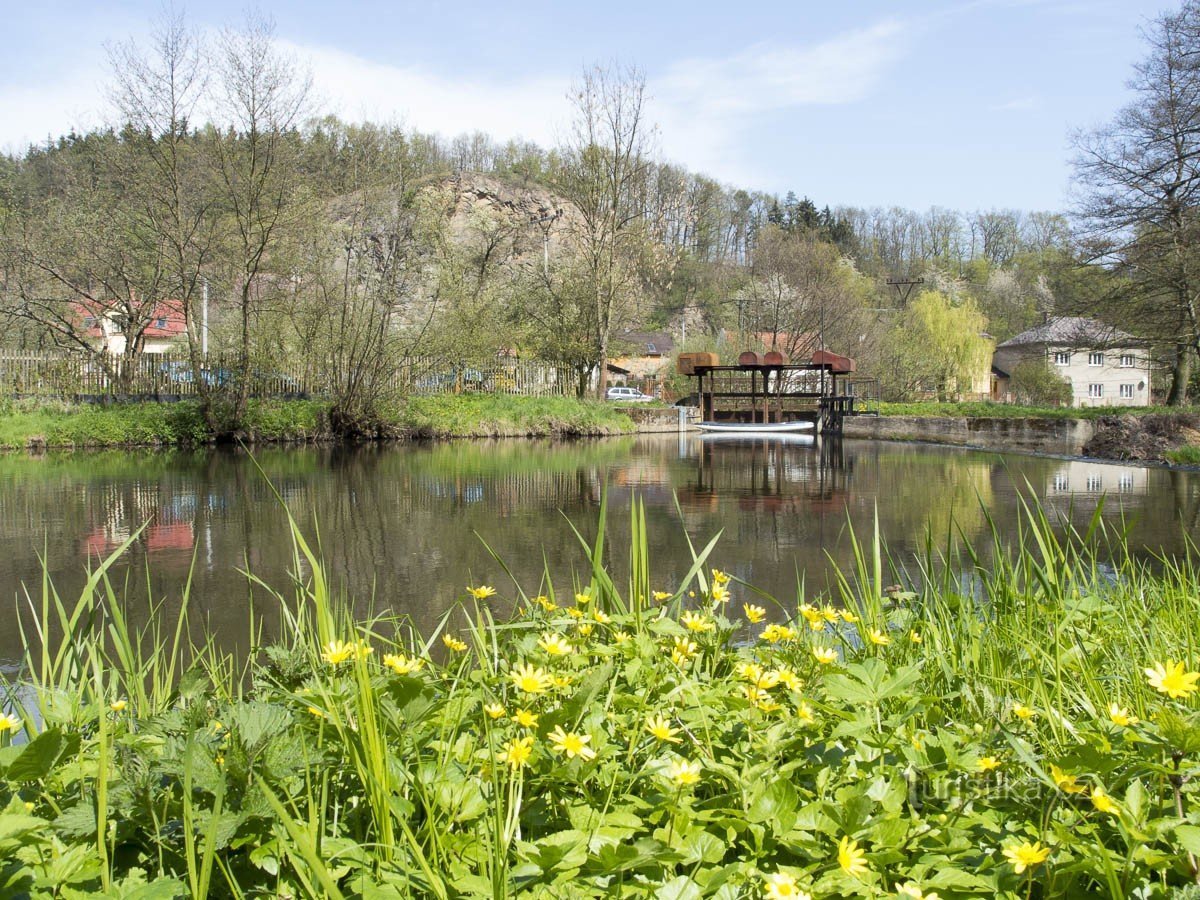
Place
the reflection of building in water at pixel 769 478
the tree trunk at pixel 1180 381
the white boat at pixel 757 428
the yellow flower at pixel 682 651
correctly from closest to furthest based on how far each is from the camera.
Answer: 1. the yellow flower at pixel 682 651
2. the reflection of building in water at pixel 769 478
3. the tree trunk at pixel 1180 381
4. the white boat at pixel 757 428

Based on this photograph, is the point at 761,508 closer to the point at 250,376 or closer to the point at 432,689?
the point at 432,689

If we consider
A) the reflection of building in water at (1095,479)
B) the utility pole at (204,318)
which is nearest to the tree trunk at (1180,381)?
the reflection of building in water at (1095,479)

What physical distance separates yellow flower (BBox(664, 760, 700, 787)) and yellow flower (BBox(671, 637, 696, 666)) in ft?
1.91

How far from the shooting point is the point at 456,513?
8.43 m

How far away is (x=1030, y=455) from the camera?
1853 cm

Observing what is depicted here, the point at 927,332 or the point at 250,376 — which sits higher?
the point at 927,332

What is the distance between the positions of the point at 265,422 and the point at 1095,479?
53.2 ft

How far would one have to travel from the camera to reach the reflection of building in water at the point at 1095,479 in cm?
1065

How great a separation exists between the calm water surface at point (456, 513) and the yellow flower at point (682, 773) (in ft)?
4.23

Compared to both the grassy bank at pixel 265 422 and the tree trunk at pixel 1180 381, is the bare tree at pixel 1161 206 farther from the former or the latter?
the grassy bank at pixel 265 422

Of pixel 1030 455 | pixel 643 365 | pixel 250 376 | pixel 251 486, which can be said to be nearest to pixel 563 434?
pixel 250 376

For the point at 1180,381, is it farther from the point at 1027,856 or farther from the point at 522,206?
the point at 522,206

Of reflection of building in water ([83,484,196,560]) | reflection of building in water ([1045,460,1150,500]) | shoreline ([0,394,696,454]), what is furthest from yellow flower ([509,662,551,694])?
shoreline ([0,394,696,454])

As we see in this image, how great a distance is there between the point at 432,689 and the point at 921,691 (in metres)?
1.21
